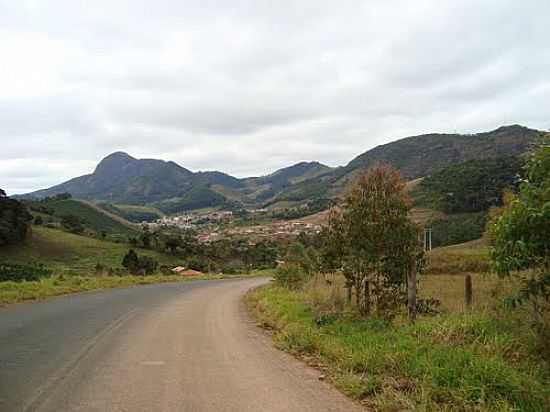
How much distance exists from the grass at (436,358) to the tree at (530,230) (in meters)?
0.83

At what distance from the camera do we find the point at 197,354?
389 inches

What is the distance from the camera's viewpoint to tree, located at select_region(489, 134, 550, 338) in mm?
6328

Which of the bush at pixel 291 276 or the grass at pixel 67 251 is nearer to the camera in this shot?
the bush at pixel 291 276

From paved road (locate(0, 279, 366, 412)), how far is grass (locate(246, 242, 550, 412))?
1.71ft

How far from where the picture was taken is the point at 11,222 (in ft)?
215

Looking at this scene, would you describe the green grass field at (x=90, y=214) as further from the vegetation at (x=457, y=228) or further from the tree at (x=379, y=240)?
the tree at (x=379, y=240)

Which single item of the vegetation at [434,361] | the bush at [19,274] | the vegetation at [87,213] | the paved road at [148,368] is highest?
the vegetation at [87,213]

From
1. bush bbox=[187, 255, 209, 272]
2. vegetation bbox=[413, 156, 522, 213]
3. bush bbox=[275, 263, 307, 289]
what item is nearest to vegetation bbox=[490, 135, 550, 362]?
bush bbox=[275, 263, 307, 289]

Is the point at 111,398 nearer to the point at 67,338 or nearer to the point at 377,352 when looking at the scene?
the point at 377,352

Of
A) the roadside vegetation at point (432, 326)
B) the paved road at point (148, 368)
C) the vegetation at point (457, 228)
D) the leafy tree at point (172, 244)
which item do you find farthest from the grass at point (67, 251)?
the roadside vegetation at point (432, 326)

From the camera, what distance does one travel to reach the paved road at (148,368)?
667 cm

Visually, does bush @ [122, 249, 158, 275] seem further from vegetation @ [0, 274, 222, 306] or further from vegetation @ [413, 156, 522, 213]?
vegetation @ [413, 156, 522, 213]

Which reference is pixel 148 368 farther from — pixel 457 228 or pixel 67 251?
pixel 457 228

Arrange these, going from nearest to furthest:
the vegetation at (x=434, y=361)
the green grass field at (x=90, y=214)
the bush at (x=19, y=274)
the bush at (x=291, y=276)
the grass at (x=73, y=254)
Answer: the vegetation at (x=434, y=361), the bush at (x=291, y=276), the bush at (x=19, y=274), the grass at (x=73, y=254), the green grass field at (x=90, y=214)
